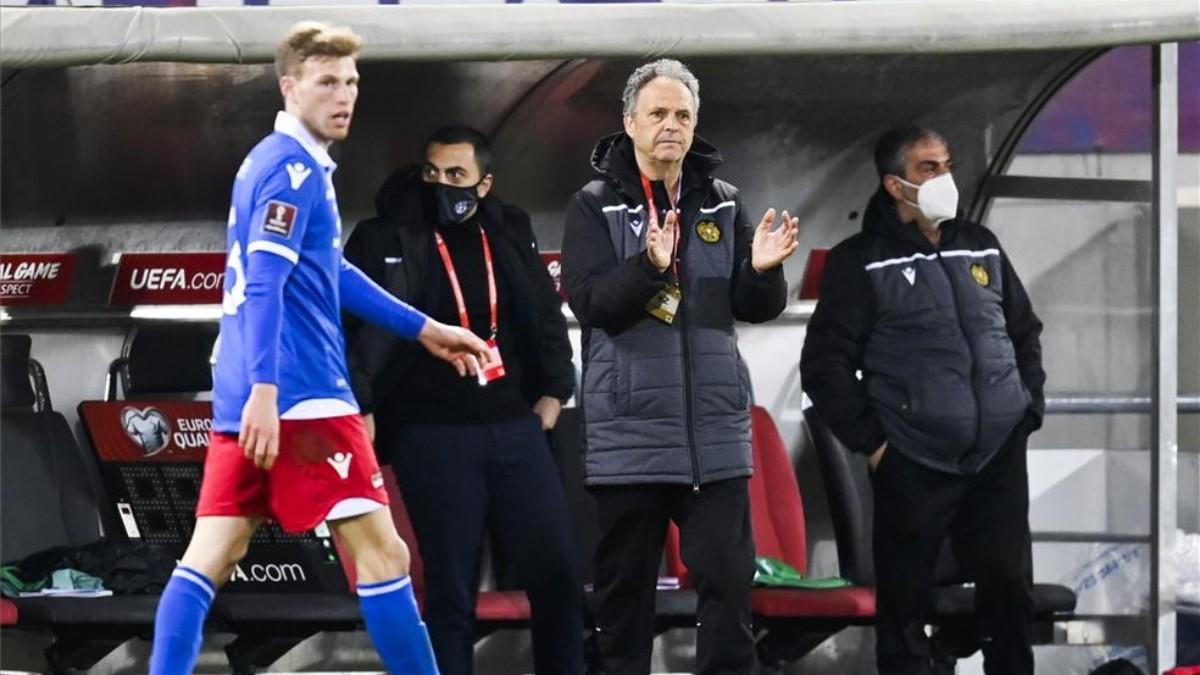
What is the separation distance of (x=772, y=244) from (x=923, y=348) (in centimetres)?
138

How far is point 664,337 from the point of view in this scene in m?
6.85

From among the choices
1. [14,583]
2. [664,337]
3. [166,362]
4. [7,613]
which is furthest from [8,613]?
[664,337]

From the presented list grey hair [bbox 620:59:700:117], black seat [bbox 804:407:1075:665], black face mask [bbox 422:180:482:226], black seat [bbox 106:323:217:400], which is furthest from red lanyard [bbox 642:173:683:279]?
black seat [bbox 106:323:217:400]

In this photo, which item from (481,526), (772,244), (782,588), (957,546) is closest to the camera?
(772,244)

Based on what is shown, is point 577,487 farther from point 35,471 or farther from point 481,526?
point 35,471

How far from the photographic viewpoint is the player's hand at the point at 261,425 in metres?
6.09

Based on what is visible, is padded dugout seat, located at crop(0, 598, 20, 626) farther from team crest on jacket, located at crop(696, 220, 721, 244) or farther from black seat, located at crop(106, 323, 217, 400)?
team crest on jacket, located at crop(696, 220, 721, 244)

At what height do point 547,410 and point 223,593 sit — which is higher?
point 547,410

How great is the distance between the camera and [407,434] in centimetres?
743

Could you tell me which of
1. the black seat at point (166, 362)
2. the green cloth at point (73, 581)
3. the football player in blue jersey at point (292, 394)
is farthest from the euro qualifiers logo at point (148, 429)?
the football player in blue jersey at point (292, 394)

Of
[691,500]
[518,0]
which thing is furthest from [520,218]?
[691,500]

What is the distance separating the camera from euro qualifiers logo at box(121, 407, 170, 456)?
8.59 metres

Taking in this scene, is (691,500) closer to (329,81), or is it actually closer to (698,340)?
(698,340)

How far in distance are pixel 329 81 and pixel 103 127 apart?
275 cm
